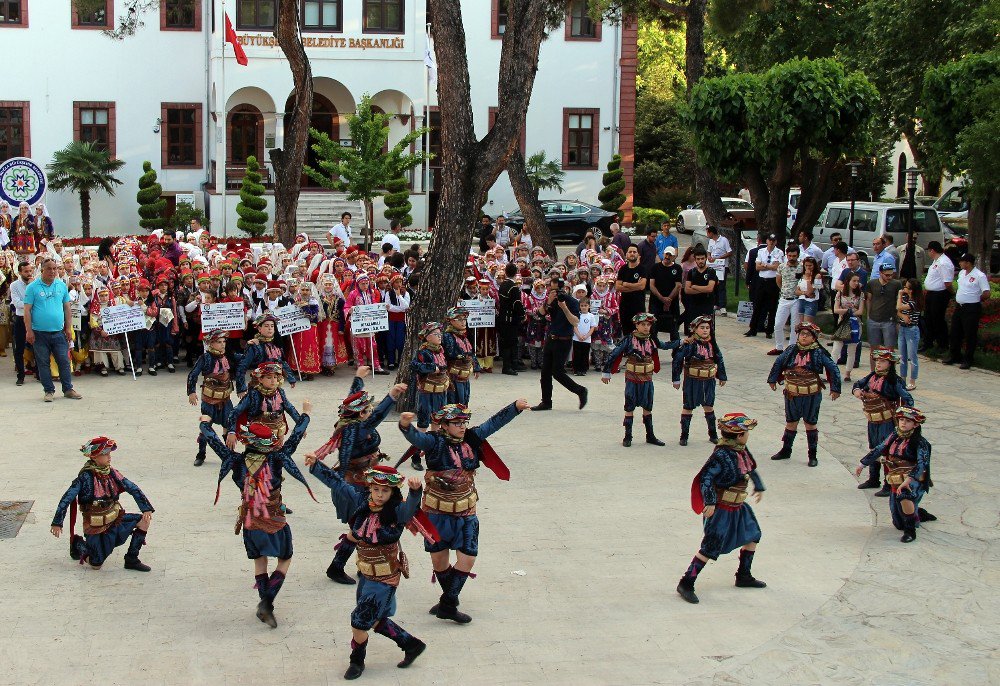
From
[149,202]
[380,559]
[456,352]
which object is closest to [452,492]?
[380,559]

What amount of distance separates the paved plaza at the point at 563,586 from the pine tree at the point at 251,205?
21.9 m

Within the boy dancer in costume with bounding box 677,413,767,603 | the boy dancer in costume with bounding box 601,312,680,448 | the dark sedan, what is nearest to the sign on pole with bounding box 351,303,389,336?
the boy dancer in costume with bounding box 601,312,680,448

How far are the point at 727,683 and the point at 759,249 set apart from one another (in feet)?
46.5

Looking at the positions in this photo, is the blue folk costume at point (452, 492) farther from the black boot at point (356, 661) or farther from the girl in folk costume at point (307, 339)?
the girl in folk costume at point (307, 339)

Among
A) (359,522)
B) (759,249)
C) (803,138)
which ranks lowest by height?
Result: (359,522)

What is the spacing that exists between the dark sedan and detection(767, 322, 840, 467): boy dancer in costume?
24007mm

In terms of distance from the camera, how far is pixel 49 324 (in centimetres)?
1566

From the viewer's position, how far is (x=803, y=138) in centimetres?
2378

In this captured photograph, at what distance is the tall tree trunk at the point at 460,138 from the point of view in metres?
15.0

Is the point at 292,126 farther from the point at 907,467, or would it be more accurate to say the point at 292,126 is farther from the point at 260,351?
the point at 907,467

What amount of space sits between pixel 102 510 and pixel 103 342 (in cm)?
875

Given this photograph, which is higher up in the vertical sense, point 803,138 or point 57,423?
point 803,138

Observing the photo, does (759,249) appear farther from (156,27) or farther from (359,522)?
(156,27)

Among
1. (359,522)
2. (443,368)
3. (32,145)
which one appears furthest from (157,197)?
(359,522)
